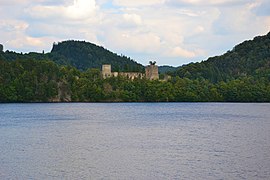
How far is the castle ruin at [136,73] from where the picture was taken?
160812mm

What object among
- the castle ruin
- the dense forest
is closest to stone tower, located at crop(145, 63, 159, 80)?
the castle ruin

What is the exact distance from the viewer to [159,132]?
6272cm

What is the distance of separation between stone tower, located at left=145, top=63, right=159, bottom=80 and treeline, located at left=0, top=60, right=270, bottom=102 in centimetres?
867

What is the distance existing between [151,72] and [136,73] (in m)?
5.10

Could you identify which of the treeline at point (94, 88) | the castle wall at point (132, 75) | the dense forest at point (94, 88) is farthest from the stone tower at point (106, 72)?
the castle wall at point (132, 75)

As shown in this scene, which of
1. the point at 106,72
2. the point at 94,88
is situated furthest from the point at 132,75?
the point at 94,88

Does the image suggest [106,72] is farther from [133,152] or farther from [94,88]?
[133,152]

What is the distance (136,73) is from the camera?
16625 cm

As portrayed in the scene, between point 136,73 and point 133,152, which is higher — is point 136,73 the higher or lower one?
the higher one

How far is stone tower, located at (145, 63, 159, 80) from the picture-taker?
6599 inches

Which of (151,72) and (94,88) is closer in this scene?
(94,88)

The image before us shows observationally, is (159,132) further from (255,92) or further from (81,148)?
(255,92)

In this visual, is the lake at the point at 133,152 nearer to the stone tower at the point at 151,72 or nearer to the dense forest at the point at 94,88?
the dense forest at the point at 94,88

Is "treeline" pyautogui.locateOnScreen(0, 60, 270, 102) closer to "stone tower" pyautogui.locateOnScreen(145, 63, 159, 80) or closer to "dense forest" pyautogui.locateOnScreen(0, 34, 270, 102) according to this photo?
"dense forest" pyautogui.locateOnScreen(0, 34, 270, 102)
